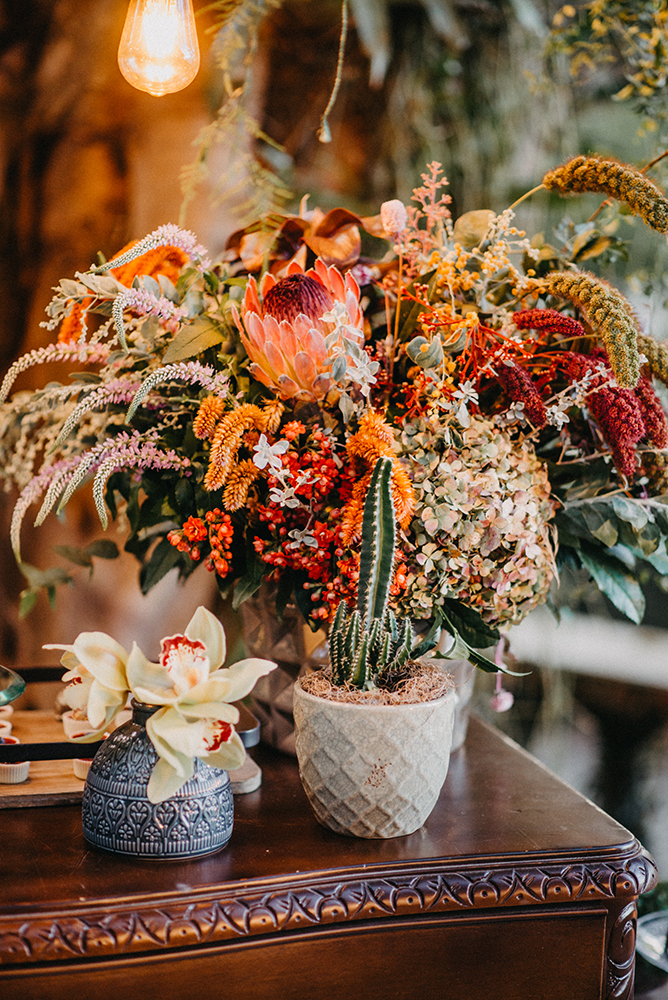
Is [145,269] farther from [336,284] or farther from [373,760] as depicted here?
[373,760]

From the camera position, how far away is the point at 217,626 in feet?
2.18

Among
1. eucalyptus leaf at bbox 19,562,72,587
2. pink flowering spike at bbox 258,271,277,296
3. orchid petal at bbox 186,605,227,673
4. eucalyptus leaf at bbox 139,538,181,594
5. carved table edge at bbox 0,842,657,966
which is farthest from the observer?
eucalyptus leaf at bbox 19,562,72,587

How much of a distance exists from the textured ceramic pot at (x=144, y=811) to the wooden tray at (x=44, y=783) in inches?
4.0

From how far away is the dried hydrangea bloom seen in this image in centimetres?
73

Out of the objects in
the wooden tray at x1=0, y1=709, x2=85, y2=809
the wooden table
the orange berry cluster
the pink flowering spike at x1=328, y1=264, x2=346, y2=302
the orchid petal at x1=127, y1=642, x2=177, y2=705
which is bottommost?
the wooden table

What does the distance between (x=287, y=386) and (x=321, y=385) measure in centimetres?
3

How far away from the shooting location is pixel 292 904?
2.00ft

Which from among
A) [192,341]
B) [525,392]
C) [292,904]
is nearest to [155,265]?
[192,341]

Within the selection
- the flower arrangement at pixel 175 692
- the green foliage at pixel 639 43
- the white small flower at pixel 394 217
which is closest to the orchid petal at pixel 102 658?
the flower arrangement at pixel 175 692

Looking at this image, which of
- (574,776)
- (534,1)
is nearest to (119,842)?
(574,776)

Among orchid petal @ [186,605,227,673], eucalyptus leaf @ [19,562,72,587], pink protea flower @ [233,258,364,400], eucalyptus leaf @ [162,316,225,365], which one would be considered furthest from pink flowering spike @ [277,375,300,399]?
eucalyptus leaf @ [19,562,72,587]

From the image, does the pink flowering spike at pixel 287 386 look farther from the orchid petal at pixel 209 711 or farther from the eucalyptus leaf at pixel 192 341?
the orchid petal at pixel 209 711

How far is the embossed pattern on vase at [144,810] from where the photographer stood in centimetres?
63

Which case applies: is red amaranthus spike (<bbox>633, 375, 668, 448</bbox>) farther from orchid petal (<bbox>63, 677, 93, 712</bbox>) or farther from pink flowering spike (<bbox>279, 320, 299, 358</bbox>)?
orchid petal (<bbox>63, 677, 93, 712</bbox>)
